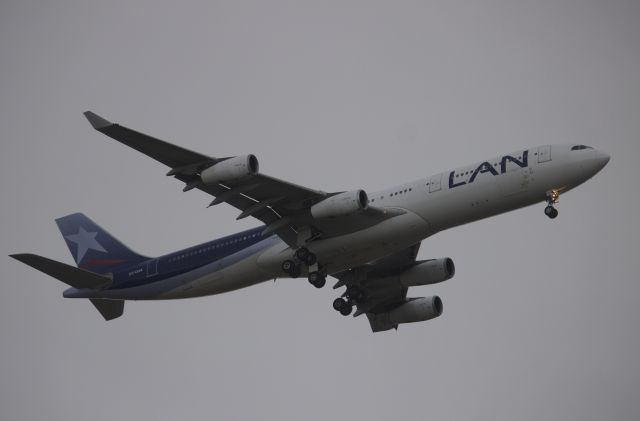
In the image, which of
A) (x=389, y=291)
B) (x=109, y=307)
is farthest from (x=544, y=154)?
(x=109, y=307)

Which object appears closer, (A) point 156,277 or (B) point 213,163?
(B) point 213,163

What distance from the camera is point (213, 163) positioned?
34.3 metres

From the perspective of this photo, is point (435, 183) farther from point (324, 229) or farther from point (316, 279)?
point (316, 279)

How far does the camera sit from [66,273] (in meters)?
41.2

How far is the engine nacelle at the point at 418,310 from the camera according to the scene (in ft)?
147

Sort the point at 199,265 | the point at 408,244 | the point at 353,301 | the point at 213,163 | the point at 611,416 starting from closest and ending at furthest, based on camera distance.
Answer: the point at 213,163
the point at 408,244
the point at 199,265
the point at 353,301
the point at 611,416

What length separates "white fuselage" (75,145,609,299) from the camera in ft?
115

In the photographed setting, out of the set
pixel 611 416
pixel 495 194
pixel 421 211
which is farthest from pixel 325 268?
pixel 611 416

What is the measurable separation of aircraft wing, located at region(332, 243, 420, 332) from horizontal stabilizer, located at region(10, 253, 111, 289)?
38.8 ft

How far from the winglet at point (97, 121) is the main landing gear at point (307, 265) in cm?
1018

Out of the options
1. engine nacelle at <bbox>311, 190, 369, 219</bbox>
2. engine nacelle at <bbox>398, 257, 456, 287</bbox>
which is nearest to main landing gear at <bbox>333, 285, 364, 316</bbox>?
engine nacelle at <bbox>398, 257, 456, 287</bbox>

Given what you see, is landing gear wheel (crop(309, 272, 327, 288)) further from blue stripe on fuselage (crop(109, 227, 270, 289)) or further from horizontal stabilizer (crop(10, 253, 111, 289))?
horizontal stabilizer (crop(10, 253, 111, 289))

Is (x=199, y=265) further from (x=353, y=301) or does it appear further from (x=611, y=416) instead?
(x=611, y=416)

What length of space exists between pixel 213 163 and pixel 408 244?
9.19 m
